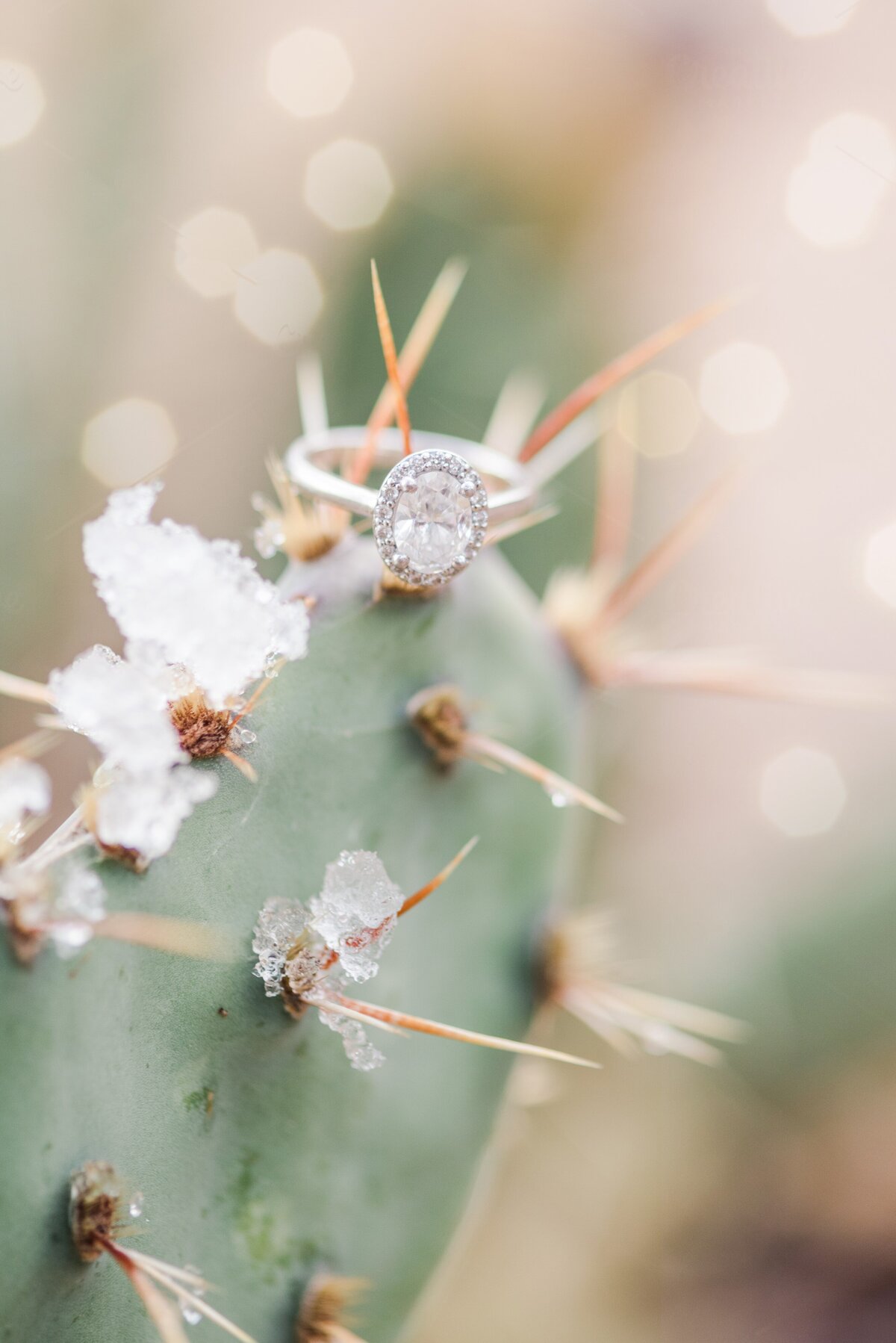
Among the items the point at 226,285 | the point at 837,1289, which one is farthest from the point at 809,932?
the point at 226,285

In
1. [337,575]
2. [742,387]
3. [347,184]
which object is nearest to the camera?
[337,575]

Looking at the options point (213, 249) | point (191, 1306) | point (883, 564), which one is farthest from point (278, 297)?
point (191, 1306)

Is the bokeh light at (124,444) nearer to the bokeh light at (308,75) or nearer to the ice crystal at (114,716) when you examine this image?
the bokeh light at (308,75)

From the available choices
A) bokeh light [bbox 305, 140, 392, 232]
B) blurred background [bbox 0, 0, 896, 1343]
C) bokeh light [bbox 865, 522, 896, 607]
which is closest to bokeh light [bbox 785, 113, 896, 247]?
blurred background [bbox 0, 0, 896, 1343]

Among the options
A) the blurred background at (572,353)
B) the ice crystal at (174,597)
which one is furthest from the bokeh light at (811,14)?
the ice crystal at (174,597)

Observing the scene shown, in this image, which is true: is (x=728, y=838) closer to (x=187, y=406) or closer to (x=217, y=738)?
(x=187, y=406)

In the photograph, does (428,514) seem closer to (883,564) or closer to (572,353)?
(572,353)
